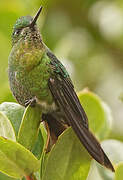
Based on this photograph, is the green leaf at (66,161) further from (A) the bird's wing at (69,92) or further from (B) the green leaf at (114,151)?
(B) the green leaf at (114,151)

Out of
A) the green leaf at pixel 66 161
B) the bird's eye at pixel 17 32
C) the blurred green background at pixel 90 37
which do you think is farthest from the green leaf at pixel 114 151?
the blurred green background at pixel 90 37

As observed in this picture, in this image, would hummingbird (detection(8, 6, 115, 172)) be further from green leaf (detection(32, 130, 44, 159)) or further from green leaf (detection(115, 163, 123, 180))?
green leaf (detection(115, 163, 123, 180))

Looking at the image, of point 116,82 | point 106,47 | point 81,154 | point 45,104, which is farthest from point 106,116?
point 116,82

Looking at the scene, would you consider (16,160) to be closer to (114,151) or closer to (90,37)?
(114,151)

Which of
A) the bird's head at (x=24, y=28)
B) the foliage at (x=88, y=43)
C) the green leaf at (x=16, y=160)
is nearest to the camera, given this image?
the green leaf at (x=16, y=160)

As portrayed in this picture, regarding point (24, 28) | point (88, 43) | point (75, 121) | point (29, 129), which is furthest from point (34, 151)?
point (88, 43)

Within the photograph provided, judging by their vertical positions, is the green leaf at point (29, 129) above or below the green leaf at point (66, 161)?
above
